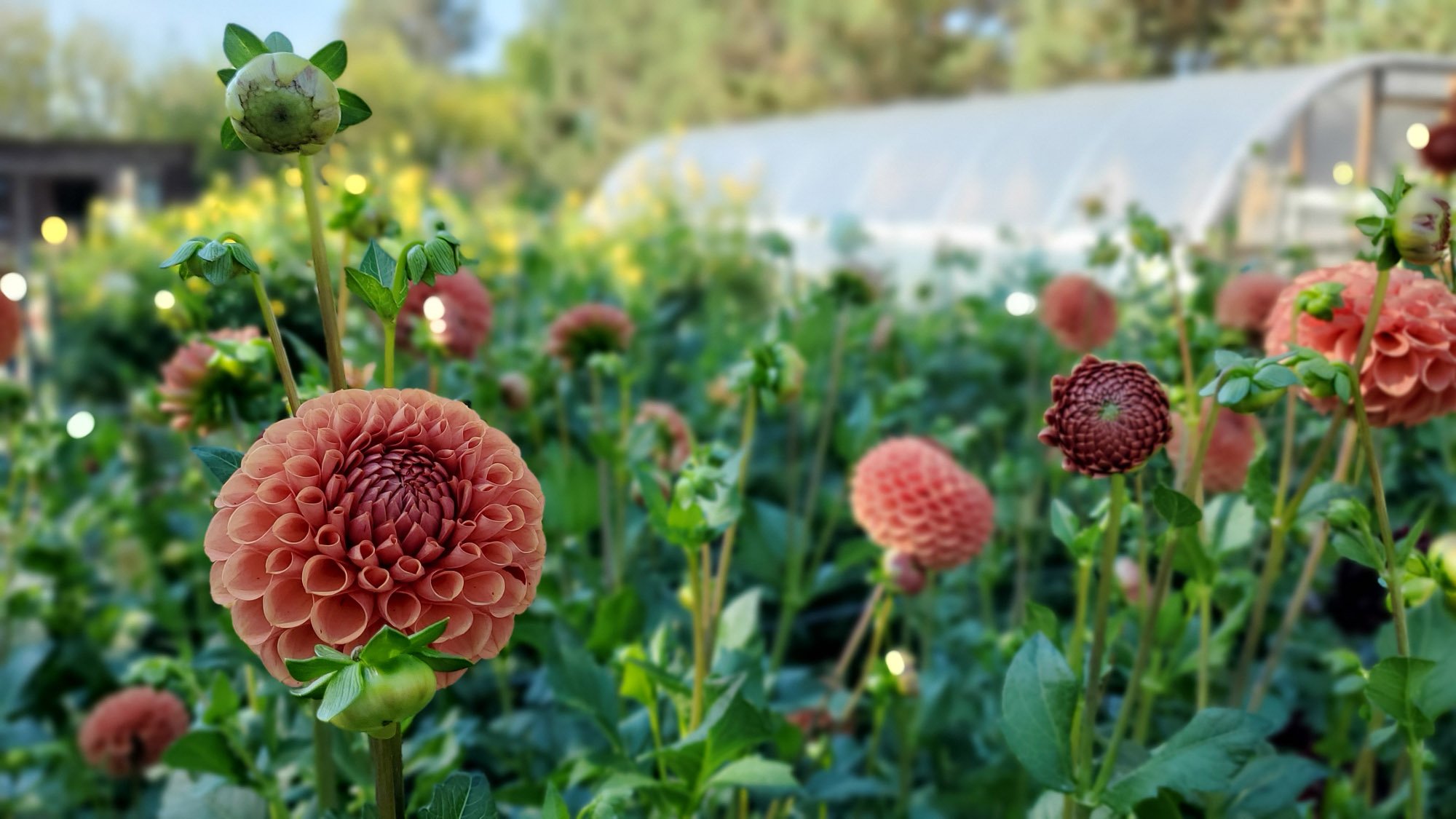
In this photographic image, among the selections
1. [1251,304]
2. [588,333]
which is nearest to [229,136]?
[588,333]

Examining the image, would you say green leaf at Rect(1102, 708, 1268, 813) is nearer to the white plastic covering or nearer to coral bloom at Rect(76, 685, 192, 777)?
coral bloom at Rect(76, 685, 192, 777)

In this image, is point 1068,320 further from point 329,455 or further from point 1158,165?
point 1158,165

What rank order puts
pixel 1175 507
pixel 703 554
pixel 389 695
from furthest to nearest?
pixel 703 554
pixel 1175 507
pixel 389 695

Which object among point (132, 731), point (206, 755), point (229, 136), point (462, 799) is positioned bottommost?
point (132, 731)

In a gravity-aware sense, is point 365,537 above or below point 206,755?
above

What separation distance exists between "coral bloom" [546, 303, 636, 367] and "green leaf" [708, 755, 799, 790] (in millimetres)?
472

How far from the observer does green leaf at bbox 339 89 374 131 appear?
0.38 metres

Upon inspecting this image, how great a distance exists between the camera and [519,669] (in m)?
0.99

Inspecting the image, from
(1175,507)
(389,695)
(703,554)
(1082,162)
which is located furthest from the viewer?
(1082,162)

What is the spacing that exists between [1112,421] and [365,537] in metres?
0.25

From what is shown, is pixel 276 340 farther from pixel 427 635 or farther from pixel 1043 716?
pixel 1043 716

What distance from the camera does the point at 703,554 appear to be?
64 centimetres

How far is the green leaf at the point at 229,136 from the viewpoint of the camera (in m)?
0.35

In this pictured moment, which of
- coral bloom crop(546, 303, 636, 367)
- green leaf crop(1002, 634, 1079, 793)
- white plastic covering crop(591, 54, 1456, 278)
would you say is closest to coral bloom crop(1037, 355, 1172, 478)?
green leaf crop(1002, 634, 1079, 793)
